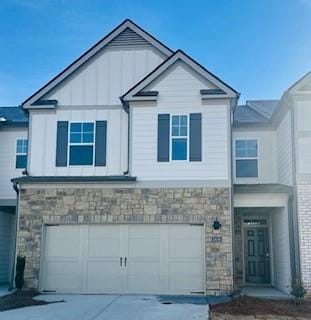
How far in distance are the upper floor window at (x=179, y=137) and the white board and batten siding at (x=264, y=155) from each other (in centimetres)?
310

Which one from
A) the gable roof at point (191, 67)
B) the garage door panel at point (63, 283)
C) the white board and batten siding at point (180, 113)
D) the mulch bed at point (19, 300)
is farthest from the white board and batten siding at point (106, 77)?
the mulch bed at point (19, 300)

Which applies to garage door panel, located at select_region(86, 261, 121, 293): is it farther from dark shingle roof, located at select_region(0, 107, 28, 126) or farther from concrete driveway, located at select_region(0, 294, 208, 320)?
dark shingle roof, located at select_region(0, 107, 28, 126)

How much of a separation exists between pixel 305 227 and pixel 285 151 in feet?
9.37

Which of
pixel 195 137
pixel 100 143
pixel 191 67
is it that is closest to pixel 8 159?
pixel 100 143

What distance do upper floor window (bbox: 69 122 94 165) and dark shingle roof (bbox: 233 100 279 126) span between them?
5403mm

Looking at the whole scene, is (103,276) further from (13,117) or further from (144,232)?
(13,117)

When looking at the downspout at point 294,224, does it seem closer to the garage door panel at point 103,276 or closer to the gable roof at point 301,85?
the gable roof at point 301,85

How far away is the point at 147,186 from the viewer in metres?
15.0

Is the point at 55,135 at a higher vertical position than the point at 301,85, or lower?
lower

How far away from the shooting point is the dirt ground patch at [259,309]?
10664 mm

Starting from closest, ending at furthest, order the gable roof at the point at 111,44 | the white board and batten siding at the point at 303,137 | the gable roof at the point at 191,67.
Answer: the white board and batten siding at the point at 303,137 → the gable roof at the point at 191,67 → the gable roof at the point at 111,44

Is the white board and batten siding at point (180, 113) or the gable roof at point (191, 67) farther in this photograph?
the gable roof at point (191, 67)

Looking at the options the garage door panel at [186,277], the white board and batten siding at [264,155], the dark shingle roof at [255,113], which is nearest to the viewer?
the garage door panel at [186,277]

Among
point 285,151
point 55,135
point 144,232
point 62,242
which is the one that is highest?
point 55,135
